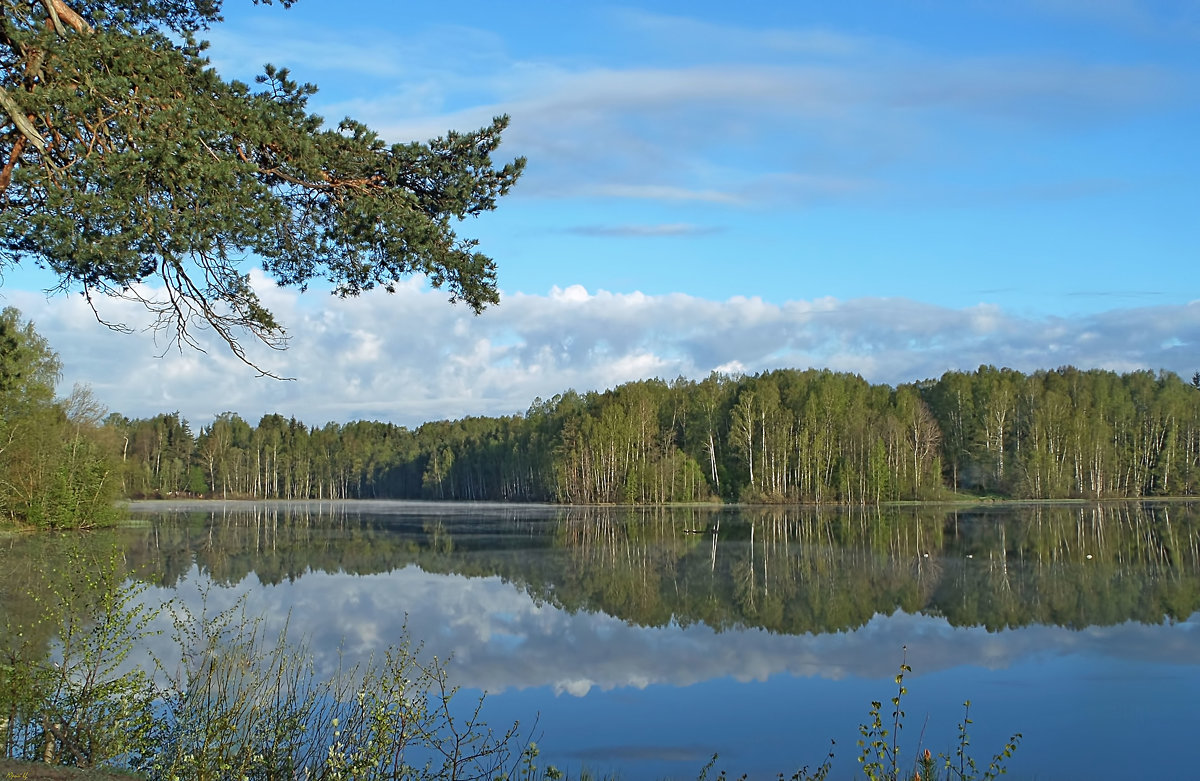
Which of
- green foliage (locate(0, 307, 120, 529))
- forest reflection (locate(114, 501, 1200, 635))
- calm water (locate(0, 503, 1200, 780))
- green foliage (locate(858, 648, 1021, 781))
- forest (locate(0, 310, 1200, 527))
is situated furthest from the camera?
forest (locate(0, 310, 1200, 527))

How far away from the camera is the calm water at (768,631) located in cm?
1202

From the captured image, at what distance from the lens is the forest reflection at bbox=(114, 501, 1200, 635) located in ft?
70.8

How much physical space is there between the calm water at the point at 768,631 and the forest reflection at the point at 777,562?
A: 5.8 inches

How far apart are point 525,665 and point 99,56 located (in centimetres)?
1107

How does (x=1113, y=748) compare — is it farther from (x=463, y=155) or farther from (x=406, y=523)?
(x=406, y=523)

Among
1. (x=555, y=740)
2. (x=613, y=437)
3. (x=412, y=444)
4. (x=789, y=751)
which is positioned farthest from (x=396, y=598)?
(x=412, y=444)

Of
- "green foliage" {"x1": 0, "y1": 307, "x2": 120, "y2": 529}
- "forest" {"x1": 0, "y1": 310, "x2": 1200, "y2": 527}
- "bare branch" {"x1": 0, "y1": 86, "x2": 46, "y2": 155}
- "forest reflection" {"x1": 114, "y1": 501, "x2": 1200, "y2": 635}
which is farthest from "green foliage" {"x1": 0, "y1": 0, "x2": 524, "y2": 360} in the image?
"forest" {"x1": 0, "y1": 310, "x2": 1200, "y2": 527}

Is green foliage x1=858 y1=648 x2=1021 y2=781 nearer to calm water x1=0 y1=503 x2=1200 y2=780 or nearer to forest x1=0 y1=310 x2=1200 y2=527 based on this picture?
calm water x1=0 y1=503 x2=1200 y2=780

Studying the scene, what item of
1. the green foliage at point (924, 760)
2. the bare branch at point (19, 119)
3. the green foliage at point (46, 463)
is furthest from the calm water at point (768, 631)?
the bare branch at point (19, 119)

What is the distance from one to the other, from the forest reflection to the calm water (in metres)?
0.15

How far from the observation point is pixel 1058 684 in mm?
14445

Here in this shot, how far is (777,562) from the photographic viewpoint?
3108 cm

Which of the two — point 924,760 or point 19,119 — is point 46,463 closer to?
point 19,119

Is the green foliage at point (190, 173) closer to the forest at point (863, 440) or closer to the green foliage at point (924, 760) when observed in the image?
the green foliage at point (924, 760)
